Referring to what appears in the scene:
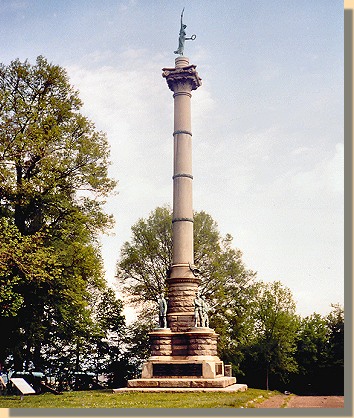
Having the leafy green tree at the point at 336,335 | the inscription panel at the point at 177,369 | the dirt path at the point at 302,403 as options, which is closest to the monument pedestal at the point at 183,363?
the inscription panel at the point at 177,369

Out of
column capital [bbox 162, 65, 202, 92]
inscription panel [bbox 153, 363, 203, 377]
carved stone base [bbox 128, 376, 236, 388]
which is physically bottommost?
carved stone base [bbox 128, 376, 236, 388]

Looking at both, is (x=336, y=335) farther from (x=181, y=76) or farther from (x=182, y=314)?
(x=181, y=76)

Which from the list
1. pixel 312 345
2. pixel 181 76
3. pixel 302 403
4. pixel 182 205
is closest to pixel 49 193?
pixel 182 205

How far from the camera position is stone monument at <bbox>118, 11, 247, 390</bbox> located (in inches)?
791

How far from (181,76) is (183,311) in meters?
10.1

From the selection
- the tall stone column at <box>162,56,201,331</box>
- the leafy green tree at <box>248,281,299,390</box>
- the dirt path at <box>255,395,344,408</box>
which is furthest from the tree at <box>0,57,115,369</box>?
the leafy green tree at <box>248,281,299,390</box>

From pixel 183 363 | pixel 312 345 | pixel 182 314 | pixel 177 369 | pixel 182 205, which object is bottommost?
pixel 312 345

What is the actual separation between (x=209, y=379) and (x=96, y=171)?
9369 millimetres

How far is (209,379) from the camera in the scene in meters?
19.5

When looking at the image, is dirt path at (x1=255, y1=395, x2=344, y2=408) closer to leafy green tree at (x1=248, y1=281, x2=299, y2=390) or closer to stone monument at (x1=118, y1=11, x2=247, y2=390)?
stone monument at (x1=118, y1=11, x2=247, y2=390)

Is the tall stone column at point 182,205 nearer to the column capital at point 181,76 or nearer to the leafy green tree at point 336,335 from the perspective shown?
the column capital at point 181,76

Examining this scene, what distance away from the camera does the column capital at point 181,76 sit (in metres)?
24.5

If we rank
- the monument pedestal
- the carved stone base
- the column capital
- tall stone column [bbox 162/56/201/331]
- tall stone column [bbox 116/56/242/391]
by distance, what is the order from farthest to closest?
the column capital
tall stone column [bbox 162/56/201/331]
tall stone column [bbox 116/56/242/391]
the monument pedestal
the carved stone base

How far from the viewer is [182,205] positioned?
77.2 feet
